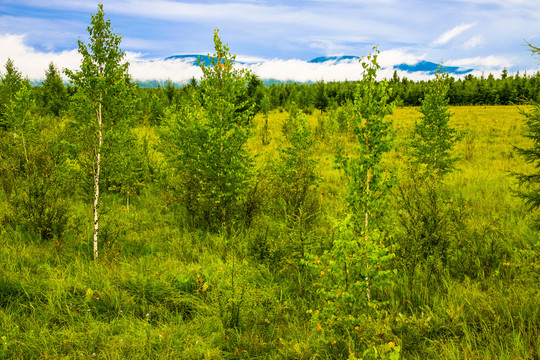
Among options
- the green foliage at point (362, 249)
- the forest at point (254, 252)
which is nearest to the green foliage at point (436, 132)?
the forest at point (254, 252)

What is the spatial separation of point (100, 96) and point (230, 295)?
476cm

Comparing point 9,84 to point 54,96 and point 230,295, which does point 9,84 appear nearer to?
point 54,96

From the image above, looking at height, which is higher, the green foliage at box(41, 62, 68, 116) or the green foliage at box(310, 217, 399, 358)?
the green foliage at box(41, 62, 68, 116)

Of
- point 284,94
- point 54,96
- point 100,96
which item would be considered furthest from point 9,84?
point 284,94

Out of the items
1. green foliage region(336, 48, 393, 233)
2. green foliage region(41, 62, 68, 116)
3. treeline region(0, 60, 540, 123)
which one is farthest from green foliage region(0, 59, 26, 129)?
green foliage region(336, 48, 393, 233)

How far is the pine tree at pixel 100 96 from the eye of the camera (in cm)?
576

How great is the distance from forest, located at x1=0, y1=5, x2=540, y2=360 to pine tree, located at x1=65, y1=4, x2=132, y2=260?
0.09ft

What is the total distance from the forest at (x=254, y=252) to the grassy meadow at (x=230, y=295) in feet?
0.10

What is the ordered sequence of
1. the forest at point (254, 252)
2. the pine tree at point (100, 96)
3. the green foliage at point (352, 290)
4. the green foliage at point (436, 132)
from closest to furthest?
the green foliage at point (352, 290) → the forest at point (254, 252) → the pine tree at point (100, 96) → the green foliage at point (436, 132)

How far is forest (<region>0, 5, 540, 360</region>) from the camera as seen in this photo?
11.8ft

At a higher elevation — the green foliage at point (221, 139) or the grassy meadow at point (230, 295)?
the green foliage at point (221, 139)

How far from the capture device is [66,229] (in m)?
6.91

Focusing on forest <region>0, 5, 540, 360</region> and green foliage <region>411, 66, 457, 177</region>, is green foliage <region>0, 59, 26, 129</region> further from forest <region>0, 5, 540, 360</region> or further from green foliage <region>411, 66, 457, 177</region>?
green foliage <region>411, 66, 457, 177</region>

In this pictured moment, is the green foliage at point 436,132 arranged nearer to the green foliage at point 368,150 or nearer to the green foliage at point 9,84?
the green foliage at point 368,150
